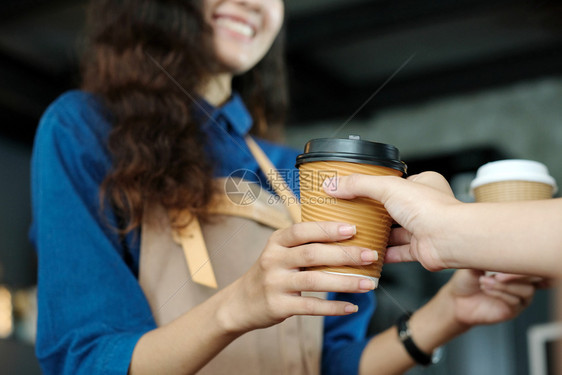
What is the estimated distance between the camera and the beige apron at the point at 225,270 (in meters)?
0.96

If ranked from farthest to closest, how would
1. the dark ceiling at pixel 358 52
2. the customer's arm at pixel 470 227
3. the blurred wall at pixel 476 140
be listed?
the dark ceiling at pixel 358 52, the blurred wall at pixel 476 140, the customer's arm at pixel 470 227

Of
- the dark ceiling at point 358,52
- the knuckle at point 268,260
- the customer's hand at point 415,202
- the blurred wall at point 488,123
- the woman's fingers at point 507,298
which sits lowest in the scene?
the woman's fingers at point 507,298

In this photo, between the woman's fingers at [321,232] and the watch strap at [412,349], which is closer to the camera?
the woman's fingers at [321,232]

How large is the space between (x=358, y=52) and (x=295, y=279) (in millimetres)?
3179

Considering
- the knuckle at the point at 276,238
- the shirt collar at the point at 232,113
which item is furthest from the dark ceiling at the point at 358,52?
the knuckle at the point at 276,238

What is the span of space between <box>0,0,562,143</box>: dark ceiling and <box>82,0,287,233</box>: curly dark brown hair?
1860mm

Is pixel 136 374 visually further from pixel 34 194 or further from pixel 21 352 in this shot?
pixel 21 352

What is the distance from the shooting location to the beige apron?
0.96m

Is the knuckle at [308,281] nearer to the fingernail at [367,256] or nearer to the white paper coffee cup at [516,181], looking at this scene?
the fingernail at [367,256]

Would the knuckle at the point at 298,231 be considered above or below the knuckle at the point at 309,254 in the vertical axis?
above

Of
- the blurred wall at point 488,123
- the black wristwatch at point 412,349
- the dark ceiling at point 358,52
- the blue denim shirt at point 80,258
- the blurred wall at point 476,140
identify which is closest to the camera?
the blue denim shirt at point 80,258

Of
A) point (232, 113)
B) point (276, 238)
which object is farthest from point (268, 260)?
point (232, 113)

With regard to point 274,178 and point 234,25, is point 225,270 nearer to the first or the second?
point 274,178

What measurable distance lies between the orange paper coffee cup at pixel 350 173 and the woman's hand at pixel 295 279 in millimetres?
18
